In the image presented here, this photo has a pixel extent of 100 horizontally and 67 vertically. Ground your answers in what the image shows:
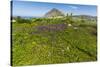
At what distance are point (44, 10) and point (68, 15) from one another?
0.33m

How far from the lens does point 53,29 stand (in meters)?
2.30

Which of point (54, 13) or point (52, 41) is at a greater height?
point (54, 13)

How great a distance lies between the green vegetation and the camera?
2.16 metres

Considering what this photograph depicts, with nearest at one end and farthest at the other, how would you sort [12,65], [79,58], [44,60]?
[12,65] < [44,60] < [79,58]

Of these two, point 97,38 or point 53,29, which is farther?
point 97,38

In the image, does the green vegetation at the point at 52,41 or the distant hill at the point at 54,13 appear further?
the distant hill at the point at 54,13

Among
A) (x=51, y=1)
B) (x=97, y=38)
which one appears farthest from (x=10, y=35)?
(x=97, y=38)

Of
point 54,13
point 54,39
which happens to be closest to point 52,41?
point 54,39

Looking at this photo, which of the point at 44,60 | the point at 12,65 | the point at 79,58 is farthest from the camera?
the point at 79,58

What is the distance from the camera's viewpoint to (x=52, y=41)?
2289 mm

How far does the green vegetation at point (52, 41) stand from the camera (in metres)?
2.16

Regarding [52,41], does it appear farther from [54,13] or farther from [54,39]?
[54,13]

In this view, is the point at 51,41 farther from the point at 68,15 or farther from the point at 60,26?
the point at 68,15

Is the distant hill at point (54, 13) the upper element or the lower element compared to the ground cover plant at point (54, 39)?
upper
